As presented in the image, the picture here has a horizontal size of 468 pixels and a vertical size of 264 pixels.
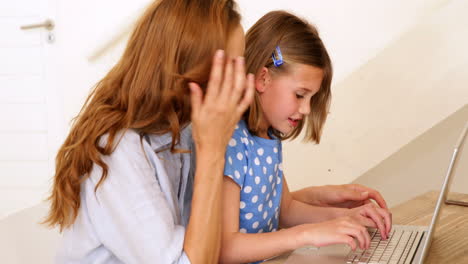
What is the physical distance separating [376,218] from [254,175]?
27 centimetres

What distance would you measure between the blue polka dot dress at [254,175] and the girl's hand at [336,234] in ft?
0.69

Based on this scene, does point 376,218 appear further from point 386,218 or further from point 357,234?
point 357,234

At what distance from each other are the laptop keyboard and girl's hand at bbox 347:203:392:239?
0.6 inches

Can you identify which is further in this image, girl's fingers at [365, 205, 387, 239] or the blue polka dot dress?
the blue polka dot dress

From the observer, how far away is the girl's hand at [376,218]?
3.50 feet

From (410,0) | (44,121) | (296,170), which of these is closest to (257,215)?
(296,170)

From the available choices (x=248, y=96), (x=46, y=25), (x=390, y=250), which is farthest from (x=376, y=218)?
(x=46, y=25)

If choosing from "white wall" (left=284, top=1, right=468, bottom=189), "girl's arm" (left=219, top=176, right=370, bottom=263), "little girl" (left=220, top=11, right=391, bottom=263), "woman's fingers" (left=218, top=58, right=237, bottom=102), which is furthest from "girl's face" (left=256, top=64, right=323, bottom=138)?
"white wall" (left=284, top=1, right=468, bottom=189)

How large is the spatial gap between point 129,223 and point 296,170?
59.9 inches

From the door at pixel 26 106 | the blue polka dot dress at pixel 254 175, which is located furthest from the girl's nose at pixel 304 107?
the door at pixel 26 106

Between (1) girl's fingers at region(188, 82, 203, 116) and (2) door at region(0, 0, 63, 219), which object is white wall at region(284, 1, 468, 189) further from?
(1) girl's fingers at region(188, 82, 203, 116)

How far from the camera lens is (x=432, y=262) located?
944mm

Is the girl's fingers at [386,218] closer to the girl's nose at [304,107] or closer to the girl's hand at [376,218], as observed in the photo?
the girl's hand at [376,218]

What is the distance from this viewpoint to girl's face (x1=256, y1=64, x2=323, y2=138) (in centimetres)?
122
